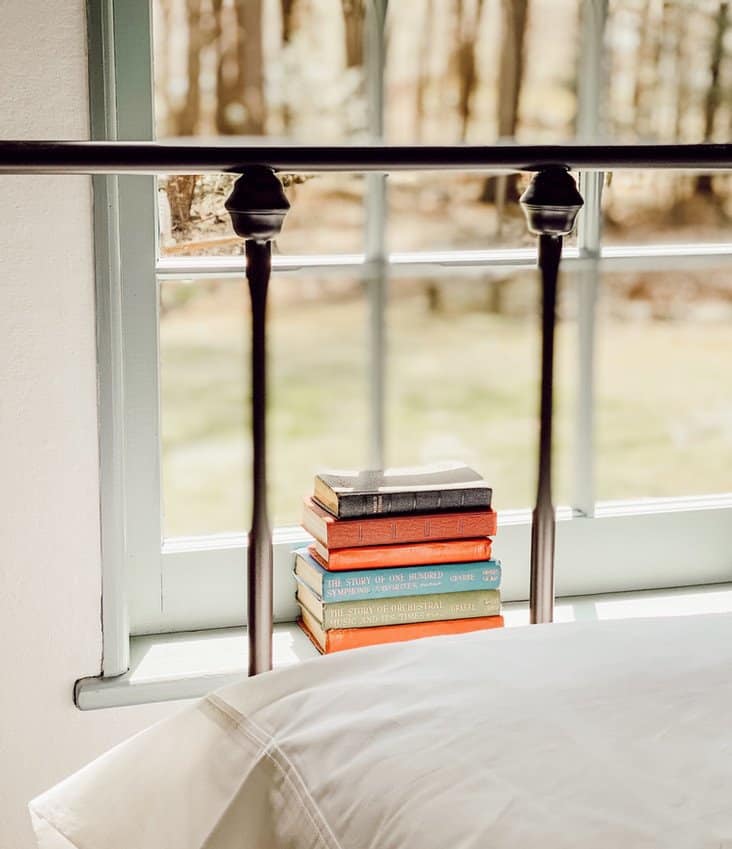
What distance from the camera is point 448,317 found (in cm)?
249

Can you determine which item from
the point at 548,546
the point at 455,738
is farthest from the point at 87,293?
the point at 455,738

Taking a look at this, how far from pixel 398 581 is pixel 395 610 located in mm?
44

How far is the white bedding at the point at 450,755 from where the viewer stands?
57cm

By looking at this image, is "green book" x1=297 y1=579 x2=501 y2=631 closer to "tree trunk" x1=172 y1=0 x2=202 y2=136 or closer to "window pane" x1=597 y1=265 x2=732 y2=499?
"window pane" x1=597 y1=265 x2=732 y2=499

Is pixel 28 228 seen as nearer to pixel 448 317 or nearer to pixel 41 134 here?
pixel 41 134

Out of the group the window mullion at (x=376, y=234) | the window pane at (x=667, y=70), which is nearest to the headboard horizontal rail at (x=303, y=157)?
the window mullion at (x=376, y=234)

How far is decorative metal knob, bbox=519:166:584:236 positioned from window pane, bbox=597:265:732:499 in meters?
1.04

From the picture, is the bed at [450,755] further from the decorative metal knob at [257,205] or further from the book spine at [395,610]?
the book spine at [395,610]

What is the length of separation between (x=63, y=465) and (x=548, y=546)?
2.77 feet

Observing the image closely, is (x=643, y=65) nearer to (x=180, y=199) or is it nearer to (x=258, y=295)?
(x=180, y=199)

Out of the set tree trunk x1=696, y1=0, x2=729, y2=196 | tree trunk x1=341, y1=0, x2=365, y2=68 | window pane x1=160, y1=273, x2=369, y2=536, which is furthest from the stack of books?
tree trunk x1=696, y1=0, x2=729, y2=196

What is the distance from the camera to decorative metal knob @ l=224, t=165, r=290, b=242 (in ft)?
3.29

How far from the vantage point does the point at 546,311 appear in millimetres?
1081

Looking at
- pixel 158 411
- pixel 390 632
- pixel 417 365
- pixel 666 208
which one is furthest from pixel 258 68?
pixel 417 365
